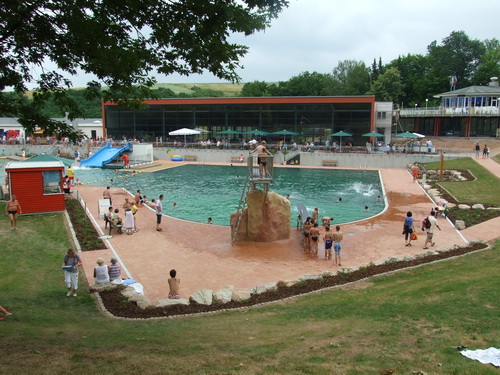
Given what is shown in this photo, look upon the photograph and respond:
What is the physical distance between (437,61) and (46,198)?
82460mm

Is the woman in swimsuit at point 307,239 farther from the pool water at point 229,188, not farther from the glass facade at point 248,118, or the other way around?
the glass facade at point 248,118

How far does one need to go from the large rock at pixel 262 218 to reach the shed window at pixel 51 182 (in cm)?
911

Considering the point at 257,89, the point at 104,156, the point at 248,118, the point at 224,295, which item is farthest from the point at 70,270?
the point at 257,89

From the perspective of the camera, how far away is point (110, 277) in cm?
1303

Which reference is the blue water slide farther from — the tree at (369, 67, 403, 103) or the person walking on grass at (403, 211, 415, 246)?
the tree at (369, 67, 403, 103)

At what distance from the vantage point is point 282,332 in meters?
9.11

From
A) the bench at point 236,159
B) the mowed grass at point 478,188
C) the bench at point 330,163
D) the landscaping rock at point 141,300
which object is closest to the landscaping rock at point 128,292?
the landscaping rock at point 141,300

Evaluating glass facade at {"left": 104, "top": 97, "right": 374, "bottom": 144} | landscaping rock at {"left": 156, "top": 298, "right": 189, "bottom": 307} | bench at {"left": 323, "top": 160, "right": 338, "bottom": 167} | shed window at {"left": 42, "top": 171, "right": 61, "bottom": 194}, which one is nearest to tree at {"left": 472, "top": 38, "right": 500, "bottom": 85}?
glass facade at {"left": 104, "top": 97, "right": 374, "bottom": 144}

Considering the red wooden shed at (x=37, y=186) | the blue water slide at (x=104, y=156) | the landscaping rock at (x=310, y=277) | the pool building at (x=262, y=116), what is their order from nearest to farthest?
the landscaping rock at (x=310, y=277) → the red wooden shed at (x=37, y=186) → the blue water slide at (x=104, y=156) → the pool building at (x=262, y=116)

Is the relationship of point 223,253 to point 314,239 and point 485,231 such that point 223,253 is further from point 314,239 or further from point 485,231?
point 485,231

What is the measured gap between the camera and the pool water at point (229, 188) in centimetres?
2577

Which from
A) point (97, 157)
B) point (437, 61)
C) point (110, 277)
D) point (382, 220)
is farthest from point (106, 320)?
point (437, 61)

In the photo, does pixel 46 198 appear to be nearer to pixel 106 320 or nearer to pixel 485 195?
pixel 106 320

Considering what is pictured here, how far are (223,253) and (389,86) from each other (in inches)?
2889
